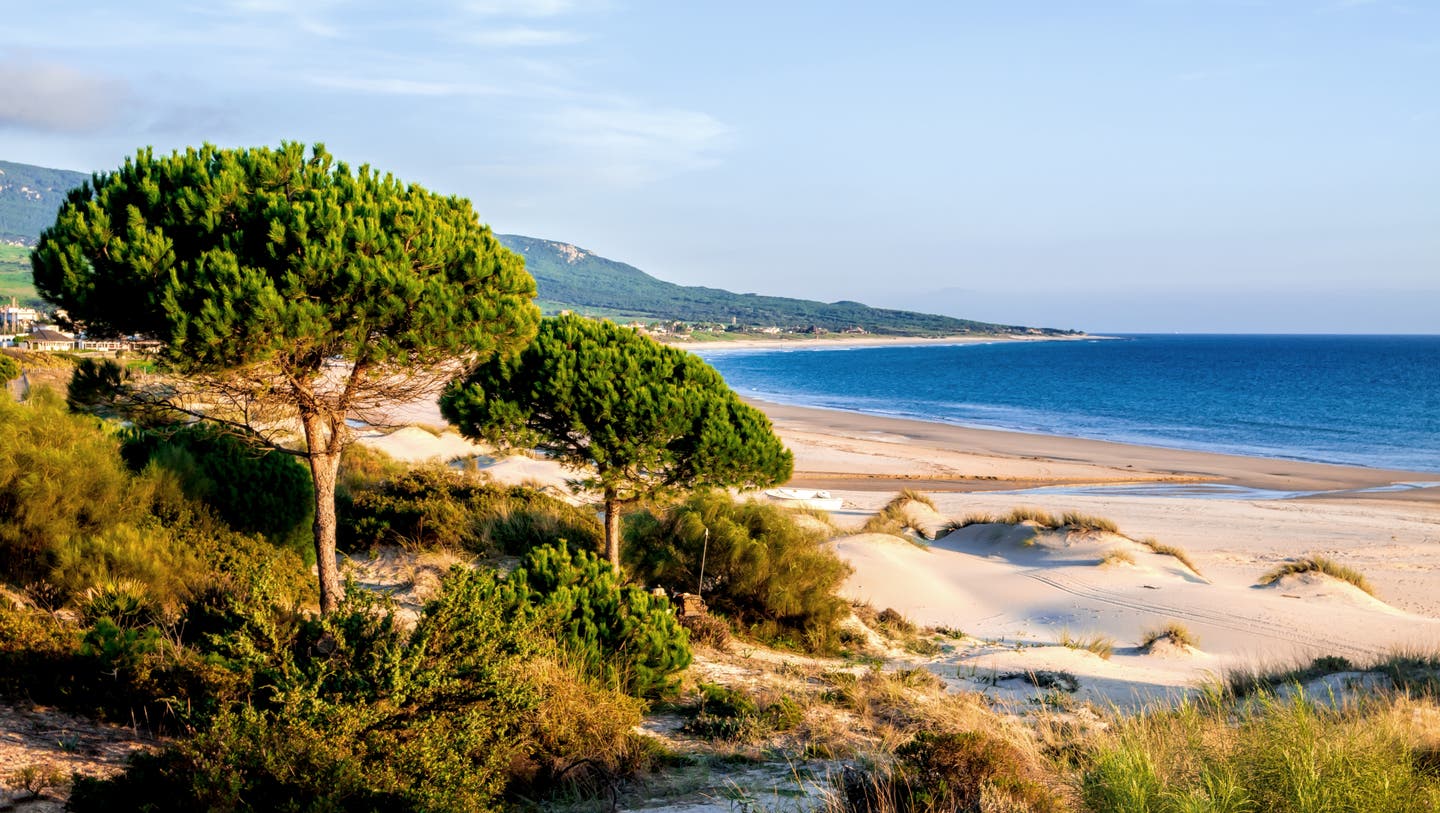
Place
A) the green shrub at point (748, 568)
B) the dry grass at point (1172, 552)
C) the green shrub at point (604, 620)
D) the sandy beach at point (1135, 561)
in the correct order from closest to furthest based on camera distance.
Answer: the green shrub at point (604, 620) → the green shrub at point (748, 568) → the sandy beach at point (1135, 561) → the dry grass at point (1172, 552)

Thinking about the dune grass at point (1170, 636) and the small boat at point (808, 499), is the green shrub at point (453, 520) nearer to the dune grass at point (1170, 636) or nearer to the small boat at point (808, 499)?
the dune grass at point (1170, 636)

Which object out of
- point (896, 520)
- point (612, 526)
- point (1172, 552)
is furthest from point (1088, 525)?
point (612, 526)

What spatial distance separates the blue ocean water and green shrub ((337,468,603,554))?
130 feet

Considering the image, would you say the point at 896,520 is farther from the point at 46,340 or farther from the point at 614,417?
the point at 46,340

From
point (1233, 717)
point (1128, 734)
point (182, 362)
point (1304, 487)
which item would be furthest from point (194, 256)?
point (1304, 487)

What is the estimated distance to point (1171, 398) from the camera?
7531 cm

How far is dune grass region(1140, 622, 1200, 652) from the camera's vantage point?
1328 cm

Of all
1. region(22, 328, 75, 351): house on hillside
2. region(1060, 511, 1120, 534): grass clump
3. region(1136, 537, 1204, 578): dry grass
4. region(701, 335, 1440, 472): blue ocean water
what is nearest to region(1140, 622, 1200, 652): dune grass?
region(1136, 537, 1204, 578): dry grass

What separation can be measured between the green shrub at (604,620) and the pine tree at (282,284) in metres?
1.94

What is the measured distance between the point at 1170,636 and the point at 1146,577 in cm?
445

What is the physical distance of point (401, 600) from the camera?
10391mm

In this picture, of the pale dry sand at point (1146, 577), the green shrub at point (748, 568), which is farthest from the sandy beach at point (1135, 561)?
the green shrub at point (748, 568)

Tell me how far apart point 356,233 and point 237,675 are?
3401 millimetres

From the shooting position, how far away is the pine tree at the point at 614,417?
36.8 feet
